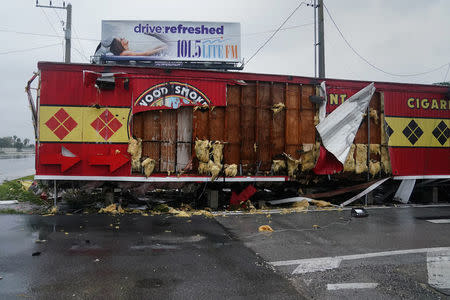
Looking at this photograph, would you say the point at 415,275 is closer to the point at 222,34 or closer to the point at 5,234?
the point at 5,234

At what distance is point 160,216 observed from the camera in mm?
7738

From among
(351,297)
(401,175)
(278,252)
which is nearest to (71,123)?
(278,252)

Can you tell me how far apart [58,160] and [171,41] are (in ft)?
46.7

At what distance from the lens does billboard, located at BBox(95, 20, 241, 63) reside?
19.9 m

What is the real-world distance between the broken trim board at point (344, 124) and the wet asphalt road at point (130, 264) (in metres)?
4.32

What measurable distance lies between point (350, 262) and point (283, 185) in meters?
4.80

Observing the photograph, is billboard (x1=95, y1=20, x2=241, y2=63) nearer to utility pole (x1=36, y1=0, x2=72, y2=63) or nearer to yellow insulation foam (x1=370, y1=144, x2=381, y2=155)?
utility pole (x1=36, y1=0, x2=72, y2=63)

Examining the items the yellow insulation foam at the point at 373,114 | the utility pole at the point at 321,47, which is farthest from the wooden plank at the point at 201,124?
the utility pole at the point at 321,47

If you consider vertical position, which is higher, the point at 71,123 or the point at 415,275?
the point at 71,123

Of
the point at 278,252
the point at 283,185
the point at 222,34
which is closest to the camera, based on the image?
the point at 278,252

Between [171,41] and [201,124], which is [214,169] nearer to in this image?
[201,124]

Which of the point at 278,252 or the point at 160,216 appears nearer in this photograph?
the point at 278,252

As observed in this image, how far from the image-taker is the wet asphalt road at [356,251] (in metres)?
3.80

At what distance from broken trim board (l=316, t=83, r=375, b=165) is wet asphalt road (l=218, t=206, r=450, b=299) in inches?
74.5
